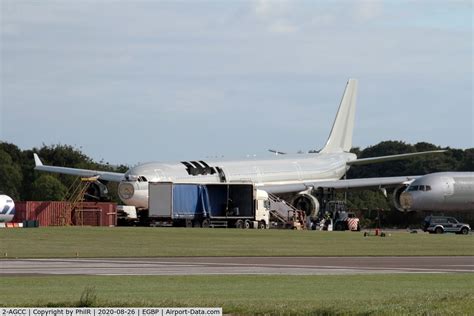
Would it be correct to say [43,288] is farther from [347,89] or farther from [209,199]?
[347,89]

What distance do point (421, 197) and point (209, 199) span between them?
14881 millimetres

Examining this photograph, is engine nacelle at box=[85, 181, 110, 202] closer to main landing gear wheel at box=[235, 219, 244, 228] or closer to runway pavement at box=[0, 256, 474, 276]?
main landing gear wheel at box=[235, 219, 244, 228]

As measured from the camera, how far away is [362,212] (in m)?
106

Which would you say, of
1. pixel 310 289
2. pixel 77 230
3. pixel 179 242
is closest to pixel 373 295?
pixel 310 289

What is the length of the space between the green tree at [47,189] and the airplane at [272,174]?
1122cm

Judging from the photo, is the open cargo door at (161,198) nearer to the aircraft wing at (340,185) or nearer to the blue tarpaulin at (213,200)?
the blue tarpaulin at (213,200)

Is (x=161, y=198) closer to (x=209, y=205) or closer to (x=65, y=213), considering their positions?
(x=209, y=205)

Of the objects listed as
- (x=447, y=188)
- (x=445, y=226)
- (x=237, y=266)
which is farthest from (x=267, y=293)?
(x=447, y=188)

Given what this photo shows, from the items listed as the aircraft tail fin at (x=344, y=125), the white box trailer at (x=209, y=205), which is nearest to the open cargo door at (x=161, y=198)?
the white box trailer at (x=209, y=205)

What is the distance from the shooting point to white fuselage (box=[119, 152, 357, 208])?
249ft

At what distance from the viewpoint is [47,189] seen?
102 meters

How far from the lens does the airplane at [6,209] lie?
69338 mm

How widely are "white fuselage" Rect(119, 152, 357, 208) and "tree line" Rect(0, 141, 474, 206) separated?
70.5 ft

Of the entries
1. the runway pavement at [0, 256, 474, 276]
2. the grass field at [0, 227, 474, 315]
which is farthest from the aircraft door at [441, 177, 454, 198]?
the runway pavement at [0, 256, 474, 276]
